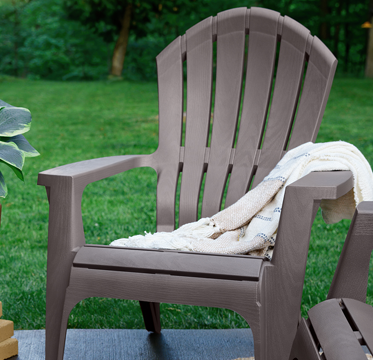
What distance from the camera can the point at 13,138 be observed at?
1425 mm

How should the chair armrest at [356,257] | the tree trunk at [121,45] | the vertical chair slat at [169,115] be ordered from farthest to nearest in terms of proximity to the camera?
the tree trunk at [121,45] → the vertical chair slat at [169,115] → the chair armrest at [356,257]

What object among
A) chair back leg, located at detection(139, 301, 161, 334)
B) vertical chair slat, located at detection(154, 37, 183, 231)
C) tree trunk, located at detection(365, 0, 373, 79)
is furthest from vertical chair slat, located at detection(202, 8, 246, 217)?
tree trunk, located at detection(365, 0, 373, 79)

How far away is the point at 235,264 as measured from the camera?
1.14m

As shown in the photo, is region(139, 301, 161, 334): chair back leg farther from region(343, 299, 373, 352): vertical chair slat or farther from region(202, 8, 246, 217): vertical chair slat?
region(343, 299, 373, 352): vertical chair slat

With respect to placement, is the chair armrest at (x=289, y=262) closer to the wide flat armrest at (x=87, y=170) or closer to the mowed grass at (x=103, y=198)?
the wide flat armrest at (x=87, y=170)

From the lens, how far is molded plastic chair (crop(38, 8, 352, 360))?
3.73ft

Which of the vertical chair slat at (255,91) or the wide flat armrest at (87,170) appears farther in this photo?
the vertical chair slat at (255,91)

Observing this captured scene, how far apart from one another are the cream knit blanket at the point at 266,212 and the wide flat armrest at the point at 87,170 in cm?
22

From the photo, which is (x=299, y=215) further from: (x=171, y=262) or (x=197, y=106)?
(x=197, y=106)

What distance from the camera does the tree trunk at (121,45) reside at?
1066 cm

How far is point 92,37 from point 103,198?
10.0 meters

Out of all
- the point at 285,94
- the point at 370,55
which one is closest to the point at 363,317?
the point at 285,94

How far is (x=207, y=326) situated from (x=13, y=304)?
81 cm

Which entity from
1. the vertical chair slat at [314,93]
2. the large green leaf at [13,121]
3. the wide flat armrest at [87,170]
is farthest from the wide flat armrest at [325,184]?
the large green leaf at [13,121]
